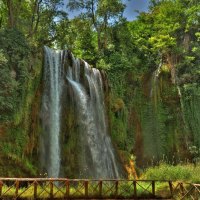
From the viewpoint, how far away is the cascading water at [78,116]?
16.7m

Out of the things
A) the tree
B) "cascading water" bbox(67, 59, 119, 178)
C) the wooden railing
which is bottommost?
the wooden railing

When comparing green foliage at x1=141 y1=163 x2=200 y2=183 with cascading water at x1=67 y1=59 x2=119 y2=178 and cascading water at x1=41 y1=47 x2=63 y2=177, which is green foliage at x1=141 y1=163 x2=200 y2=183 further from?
cascading water at x1=41 y1=47 x2=63 y2=177

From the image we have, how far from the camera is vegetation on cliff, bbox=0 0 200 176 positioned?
75.8 ft

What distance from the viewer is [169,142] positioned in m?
25.0

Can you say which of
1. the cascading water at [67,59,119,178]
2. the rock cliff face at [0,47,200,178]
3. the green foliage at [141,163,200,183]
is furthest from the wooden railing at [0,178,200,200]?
the cascading water at [67,59,119,178]

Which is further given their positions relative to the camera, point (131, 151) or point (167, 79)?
point (167, 79)

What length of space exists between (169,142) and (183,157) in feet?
5.13

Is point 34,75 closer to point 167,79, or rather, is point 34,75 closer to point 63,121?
point 63,121

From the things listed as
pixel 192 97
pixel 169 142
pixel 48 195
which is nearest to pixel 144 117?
pixel 169 142

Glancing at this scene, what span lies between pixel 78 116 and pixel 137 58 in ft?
36.4

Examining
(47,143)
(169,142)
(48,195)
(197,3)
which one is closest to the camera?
(48,195)

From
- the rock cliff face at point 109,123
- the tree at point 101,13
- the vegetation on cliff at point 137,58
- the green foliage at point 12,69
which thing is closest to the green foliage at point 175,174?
the rock cliff face at point 109,123

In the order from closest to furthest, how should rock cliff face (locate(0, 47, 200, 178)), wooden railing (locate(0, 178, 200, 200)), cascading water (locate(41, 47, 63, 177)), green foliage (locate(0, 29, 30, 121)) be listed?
1. wooden railing (locate(0, 178, 200, 200))
2. green foliage (locate(0, 29, 30, 121))
3. rock cliff face (locate(0, 47, 200, 178))
4. cascading water (locate(41, 47, 63, 177))

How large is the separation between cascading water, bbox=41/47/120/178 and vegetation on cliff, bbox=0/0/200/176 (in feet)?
2.81
